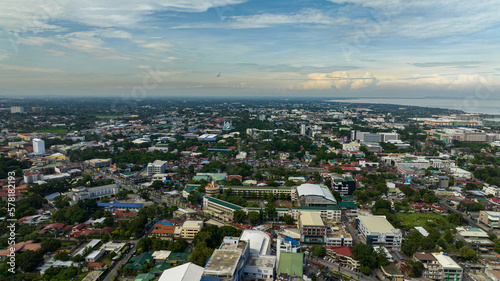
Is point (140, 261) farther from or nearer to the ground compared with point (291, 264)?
nearer to the ground

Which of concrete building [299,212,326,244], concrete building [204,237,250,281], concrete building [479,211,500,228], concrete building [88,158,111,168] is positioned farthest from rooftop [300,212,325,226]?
concrete building [88,158,111,168]

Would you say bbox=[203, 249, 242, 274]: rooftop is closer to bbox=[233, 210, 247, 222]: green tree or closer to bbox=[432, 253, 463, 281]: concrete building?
bbox=[233, 210, 247, 222]: green tree

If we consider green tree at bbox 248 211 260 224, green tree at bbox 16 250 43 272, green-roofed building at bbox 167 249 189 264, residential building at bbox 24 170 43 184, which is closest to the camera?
green tree at bbox 16 250 43 272

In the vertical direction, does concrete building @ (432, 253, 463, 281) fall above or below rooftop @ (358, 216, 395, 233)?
below

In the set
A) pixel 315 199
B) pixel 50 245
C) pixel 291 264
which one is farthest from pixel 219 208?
pixel 50 245

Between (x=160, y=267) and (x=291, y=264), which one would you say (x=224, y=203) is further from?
(x=291, y=264)

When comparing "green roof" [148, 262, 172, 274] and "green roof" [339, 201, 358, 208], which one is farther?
"green roof" [339, 201, 358, 208]

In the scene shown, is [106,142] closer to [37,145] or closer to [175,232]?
[37,145]
